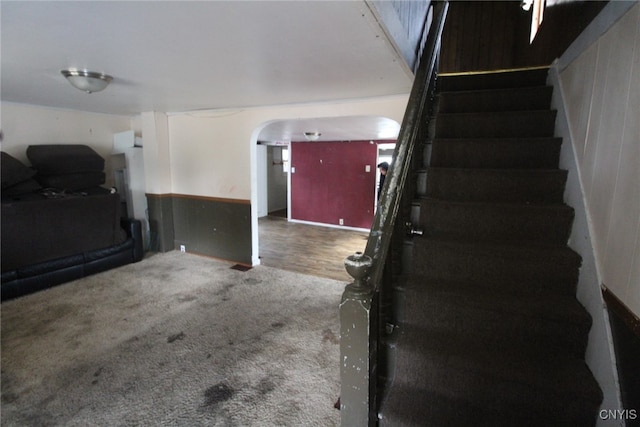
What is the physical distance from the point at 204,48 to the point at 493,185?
201cm

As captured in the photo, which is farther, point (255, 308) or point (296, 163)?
point (296, 163)

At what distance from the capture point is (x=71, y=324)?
2.69 meters

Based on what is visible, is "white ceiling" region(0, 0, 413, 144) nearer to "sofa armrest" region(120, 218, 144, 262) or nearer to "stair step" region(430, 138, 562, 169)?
"stair step" region(430, 138, 562, 169)

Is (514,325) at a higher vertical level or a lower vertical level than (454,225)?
lower

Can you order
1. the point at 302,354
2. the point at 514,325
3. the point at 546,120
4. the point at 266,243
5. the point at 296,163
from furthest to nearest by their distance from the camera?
the point at 296,163 → the point at 266,243 → the point at 302,354 → the point at 546,120 → the point at 514,325

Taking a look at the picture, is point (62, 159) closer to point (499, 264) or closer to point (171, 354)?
point (171, 354)

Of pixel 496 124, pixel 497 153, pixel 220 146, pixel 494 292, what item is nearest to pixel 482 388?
pixel 494 292

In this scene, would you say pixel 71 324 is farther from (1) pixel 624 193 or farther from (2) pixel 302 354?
(1) pixel 624 193

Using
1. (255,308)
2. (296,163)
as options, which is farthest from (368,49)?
(296,163)

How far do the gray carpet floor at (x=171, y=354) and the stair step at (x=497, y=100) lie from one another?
218 cm

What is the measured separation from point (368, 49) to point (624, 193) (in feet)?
4.89

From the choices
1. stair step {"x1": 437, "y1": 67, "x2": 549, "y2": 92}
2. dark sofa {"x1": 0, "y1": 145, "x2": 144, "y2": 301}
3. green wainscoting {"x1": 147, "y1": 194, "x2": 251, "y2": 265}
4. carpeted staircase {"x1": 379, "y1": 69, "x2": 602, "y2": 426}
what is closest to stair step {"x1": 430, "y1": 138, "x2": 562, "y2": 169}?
carpeted staircase {"x1": 379, "y1": 69, "x2": 602, "y2": 426}

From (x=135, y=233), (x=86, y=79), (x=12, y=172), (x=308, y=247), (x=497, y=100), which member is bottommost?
(x=308, y=247)

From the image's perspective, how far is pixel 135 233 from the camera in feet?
14.0
